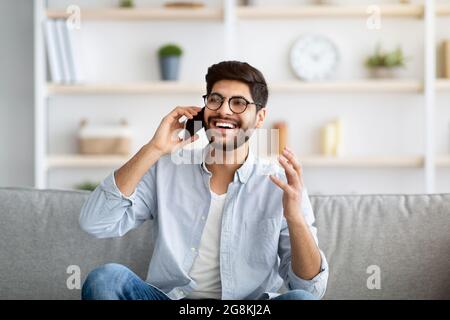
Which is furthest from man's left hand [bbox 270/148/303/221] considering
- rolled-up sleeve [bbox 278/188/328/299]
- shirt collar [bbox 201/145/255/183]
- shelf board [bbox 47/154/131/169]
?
shelf board [bbox 47/154/131/169]

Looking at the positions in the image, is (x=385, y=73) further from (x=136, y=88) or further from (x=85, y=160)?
(x=85, y=160)

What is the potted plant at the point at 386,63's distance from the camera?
13.0 feet

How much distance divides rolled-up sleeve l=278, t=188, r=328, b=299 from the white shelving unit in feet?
7.33

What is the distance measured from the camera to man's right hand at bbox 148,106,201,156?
168 centimetres

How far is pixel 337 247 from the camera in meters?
2.02

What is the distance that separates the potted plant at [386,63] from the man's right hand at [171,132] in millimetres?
2483

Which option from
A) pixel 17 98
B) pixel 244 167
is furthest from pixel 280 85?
pixel 244 167

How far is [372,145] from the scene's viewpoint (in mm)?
4137

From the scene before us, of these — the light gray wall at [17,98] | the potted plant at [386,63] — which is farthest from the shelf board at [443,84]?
the light gray wall at [17,98]

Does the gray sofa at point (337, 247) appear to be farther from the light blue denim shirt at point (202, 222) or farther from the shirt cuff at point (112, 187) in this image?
the shirt cuff at point (112, 187)

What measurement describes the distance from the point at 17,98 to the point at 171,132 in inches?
108

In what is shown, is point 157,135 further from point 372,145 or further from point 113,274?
point 372,145

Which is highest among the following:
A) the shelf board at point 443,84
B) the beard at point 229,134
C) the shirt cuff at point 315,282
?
the shelf board at point 443,84
